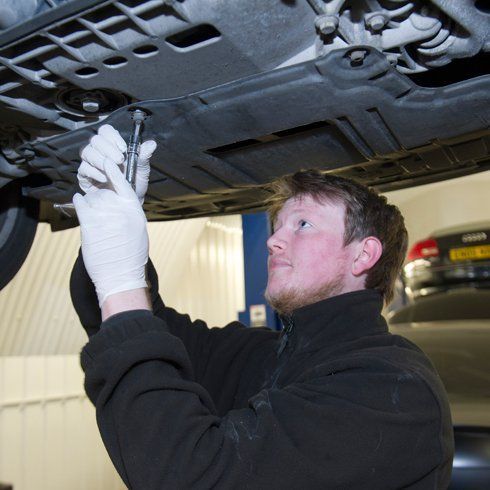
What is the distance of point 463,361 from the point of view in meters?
1.79

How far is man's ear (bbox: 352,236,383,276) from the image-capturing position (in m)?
1.28

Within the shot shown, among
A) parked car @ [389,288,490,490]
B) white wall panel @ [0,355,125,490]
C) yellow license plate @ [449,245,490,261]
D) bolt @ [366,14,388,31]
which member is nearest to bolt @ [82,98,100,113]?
bolt @ [366,14,388,31]

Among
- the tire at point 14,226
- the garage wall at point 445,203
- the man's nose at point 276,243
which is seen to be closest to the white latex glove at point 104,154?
the man's nose at point 276,243

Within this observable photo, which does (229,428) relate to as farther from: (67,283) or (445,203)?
(445,203)

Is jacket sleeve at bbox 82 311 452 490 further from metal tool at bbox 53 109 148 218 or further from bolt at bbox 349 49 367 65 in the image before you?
bolt at bbox 349 49 367 65

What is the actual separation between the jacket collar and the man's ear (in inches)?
2.4

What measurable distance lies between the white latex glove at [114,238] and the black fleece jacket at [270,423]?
3.8 inches

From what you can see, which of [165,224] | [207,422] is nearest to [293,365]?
[207,422]

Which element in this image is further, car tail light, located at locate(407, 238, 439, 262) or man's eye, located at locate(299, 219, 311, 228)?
car tail light, located at locate(407, 238, 439, 262)

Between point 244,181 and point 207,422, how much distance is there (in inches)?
27.1

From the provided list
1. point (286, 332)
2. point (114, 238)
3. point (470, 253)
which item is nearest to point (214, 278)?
point (470, 253)

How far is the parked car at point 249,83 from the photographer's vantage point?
92cm

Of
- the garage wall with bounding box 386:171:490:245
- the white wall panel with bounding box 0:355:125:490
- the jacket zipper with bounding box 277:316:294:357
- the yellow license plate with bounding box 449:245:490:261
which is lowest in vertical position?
the white wall panel with bounding box 0:355:125:490

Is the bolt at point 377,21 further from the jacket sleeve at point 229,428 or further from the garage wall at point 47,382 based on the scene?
the garage wall at point 47,382
